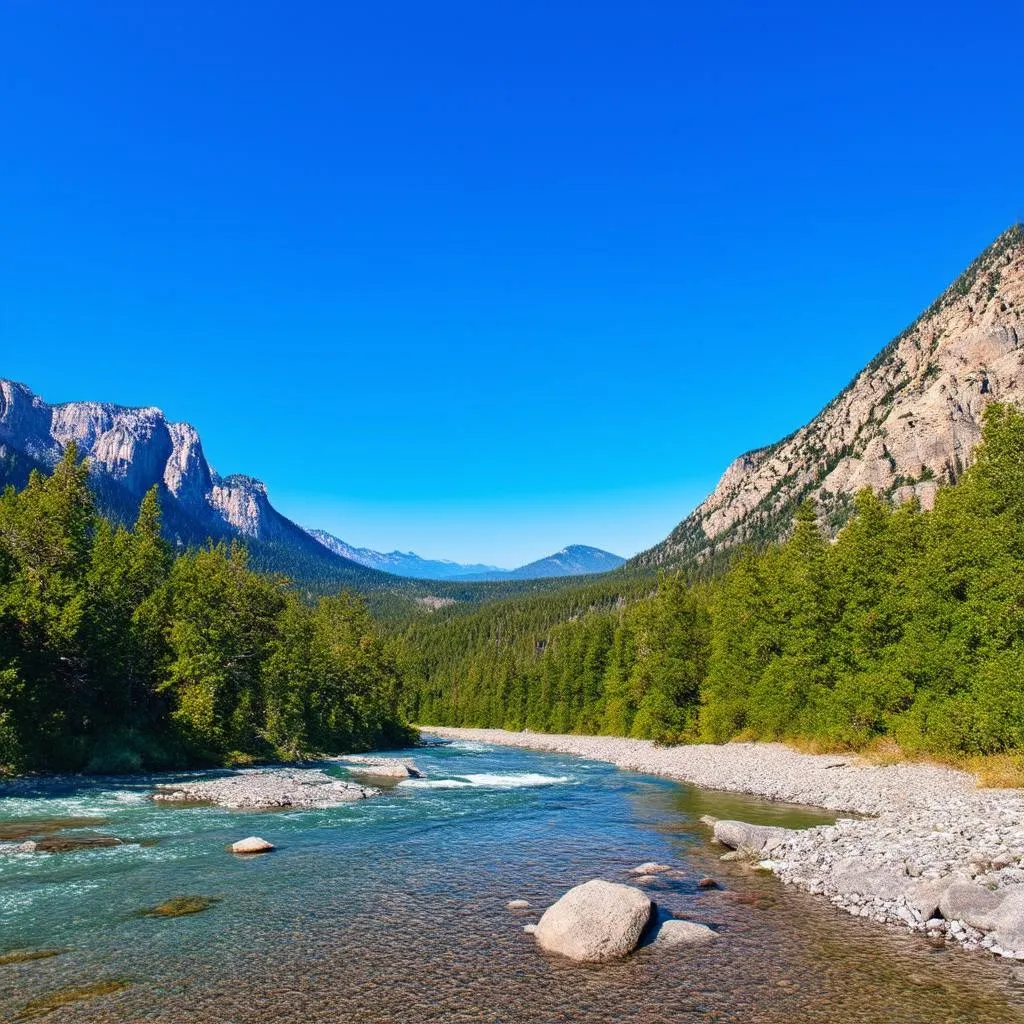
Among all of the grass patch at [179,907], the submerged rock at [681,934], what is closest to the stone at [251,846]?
the grass patch at [179,907]

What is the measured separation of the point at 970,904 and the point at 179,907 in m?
17.8

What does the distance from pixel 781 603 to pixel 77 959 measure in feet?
172

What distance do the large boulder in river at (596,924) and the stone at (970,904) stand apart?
6487 mm

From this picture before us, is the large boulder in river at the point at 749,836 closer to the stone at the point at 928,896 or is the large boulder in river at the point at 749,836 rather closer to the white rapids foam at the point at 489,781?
the stone at the point at 928,896

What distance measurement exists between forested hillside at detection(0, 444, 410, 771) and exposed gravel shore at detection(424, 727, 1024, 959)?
107 feet

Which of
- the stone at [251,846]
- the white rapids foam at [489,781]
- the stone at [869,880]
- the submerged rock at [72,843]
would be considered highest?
the stone at [869,880]

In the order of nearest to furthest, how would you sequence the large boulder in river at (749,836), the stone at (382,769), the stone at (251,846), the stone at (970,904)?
1. the stone at (970,904)
2. the stone at (251,846)
3. the large boulder in river at (749,836)
4. the stone at (382,769)

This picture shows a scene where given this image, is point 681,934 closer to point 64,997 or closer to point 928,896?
point 928,896

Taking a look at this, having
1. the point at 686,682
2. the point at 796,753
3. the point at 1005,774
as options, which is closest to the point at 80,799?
the point at 1005,774

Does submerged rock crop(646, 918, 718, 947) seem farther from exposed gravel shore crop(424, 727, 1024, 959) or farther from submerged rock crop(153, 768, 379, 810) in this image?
submerged rock crop(153, 768, 379, 810)

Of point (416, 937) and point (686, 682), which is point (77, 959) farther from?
point (686, 682)

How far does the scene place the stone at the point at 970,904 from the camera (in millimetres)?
14242

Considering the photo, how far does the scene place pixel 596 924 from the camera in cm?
1414

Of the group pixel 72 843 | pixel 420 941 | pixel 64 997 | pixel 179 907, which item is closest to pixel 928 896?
pixel 420 941
